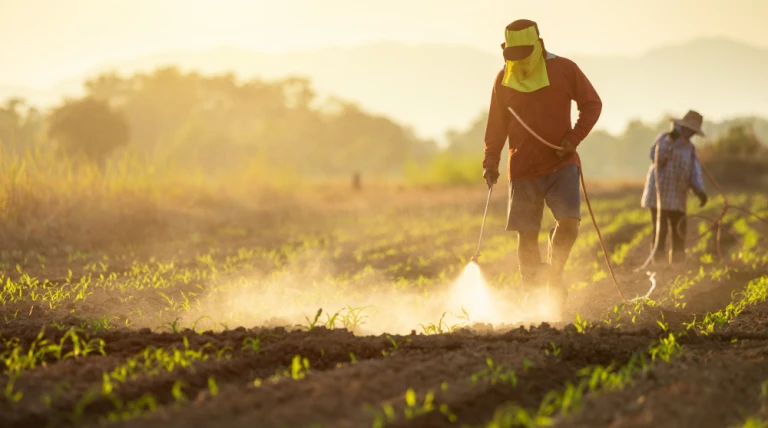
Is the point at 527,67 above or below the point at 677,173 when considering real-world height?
above

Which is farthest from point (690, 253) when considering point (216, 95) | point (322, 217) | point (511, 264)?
point (216, 95)

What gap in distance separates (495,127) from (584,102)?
741 mm

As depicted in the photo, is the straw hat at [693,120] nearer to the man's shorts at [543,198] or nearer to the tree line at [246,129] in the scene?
the man's shorts at [543,198]

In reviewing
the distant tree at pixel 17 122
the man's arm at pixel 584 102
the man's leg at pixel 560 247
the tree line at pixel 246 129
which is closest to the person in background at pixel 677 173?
the man's arm at pixel 584 102

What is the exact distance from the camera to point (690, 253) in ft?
38.5

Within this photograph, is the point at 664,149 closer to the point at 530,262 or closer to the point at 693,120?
the point at 693,120

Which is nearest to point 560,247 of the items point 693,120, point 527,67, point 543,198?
point 543,198

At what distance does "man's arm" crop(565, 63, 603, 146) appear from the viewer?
626cm

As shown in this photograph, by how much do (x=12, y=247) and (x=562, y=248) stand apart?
24.5ft

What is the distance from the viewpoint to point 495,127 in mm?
6438

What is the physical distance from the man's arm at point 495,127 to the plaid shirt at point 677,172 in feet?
14.0

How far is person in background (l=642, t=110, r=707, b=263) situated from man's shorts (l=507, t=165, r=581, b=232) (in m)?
4.13

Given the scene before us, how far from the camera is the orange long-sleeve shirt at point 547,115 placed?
6.23 m

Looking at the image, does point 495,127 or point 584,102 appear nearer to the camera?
point 584,102
